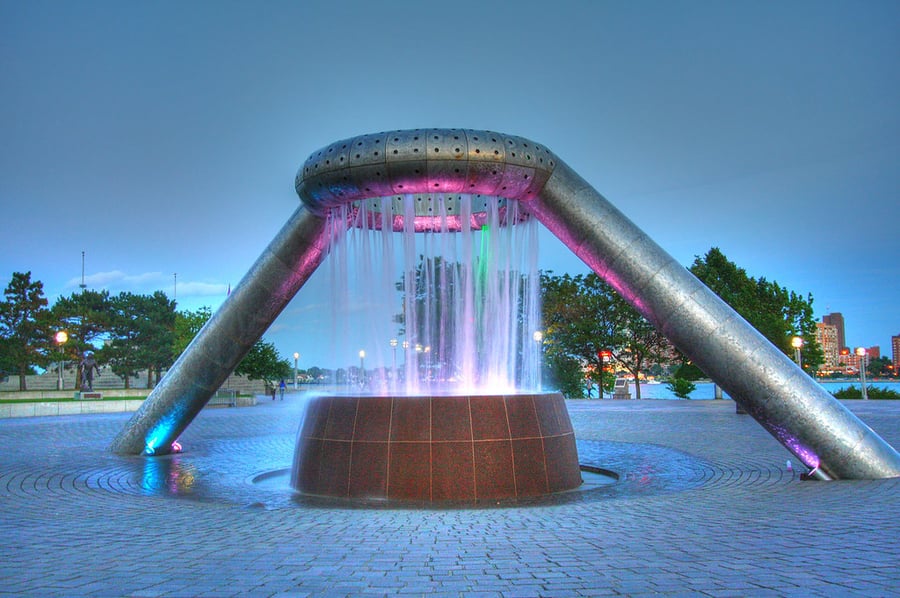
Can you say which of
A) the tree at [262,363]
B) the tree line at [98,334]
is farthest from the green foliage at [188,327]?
the tree at [262,363]

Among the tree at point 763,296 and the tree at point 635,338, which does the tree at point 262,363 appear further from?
the tree at point 763,296

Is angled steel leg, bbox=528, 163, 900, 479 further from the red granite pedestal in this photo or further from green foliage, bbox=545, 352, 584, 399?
green foliage, bbox=545, 352, 584, 399

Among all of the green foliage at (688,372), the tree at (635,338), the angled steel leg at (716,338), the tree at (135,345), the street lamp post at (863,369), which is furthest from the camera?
the tree at (135,345)

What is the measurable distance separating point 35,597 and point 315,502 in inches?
206

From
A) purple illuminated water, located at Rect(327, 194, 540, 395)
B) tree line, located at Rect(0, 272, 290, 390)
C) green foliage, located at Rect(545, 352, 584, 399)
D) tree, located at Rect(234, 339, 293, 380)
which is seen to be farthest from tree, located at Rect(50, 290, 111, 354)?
purple illuminated water, located at Rect(327, 194, 540, 395)

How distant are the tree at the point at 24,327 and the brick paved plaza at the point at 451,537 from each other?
1879 inches

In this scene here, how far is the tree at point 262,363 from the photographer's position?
49.2 meters

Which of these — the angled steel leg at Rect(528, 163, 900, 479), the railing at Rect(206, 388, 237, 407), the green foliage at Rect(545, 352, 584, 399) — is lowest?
the railing at Rect(206, 388, 237, 407)

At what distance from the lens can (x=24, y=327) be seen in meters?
A: 54.1

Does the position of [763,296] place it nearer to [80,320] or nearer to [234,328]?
[234,328]

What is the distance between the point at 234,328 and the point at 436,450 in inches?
212

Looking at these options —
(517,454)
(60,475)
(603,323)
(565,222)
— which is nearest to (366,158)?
(565,222)

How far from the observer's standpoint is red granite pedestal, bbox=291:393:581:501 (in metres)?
9.84

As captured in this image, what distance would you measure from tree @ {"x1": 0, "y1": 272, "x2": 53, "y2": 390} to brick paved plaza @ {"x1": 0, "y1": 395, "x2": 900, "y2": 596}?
4774 centimetres
